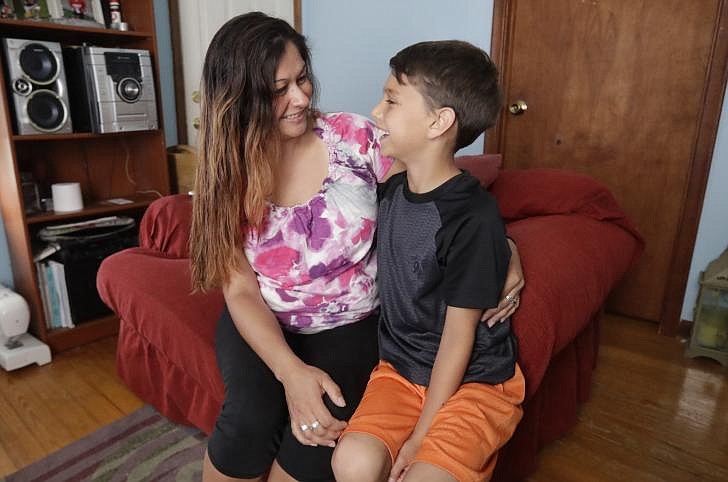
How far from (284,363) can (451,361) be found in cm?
31

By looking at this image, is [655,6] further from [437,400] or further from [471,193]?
[437,400]

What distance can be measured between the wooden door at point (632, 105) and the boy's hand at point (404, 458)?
5.65ft

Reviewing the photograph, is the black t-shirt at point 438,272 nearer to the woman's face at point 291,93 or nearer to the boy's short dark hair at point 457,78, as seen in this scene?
the boy's short dark hair at point 457,78

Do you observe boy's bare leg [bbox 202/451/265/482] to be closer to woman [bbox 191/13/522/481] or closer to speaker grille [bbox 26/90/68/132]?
woman [bbox 191/13/522/481]

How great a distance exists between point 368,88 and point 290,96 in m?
1.75

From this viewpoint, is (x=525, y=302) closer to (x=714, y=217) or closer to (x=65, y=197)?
(x=714, y=217)

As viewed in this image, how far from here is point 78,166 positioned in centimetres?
239

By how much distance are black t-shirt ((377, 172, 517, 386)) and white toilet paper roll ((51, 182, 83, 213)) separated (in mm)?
1585

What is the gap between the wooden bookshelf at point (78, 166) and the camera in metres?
1.96

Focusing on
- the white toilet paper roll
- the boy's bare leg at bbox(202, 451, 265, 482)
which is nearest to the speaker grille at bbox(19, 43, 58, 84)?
the white toilet paper roll

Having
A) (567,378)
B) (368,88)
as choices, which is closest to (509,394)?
(567,378)

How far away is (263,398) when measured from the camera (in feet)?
3.35

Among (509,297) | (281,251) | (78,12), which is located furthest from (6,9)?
(509,297)

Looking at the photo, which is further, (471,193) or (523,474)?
(523,474)
